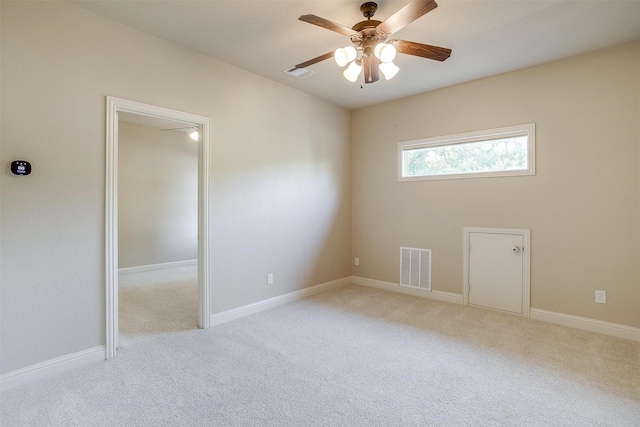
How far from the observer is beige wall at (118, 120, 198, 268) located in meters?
5.84

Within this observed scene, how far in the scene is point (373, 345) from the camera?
9.42 feet

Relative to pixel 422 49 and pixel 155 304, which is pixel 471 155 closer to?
pixel 422 49

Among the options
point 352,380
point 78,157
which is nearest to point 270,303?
point 352,380

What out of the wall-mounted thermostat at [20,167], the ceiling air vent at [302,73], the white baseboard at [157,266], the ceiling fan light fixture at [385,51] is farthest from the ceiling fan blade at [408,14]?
the white baseboard at [157,266]

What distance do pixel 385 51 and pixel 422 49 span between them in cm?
33

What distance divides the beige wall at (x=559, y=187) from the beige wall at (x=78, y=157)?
234 cm

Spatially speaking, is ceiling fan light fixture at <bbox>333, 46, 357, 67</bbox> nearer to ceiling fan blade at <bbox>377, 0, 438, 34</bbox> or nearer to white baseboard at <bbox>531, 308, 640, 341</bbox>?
ceiling fan blade at <bbox>377, 0, 438, 34</bbox>

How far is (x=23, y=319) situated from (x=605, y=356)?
4.52 metres

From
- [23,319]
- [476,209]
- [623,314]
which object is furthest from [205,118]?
[623,314]

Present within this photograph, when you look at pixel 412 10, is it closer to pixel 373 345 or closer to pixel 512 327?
pixel 373 345

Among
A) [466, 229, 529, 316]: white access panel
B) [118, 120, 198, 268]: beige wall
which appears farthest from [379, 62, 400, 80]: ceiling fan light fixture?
[118, 120, 198, 268]: beige wall

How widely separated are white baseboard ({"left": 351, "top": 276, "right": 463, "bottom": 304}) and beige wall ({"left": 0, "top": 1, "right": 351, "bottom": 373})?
190 centimetres

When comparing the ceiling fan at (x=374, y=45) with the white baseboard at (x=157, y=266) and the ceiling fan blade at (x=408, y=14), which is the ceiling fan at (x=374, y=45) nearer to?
the ceiling fan blade at (x=408, y=14)

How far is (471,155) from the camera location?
4.01 meters
